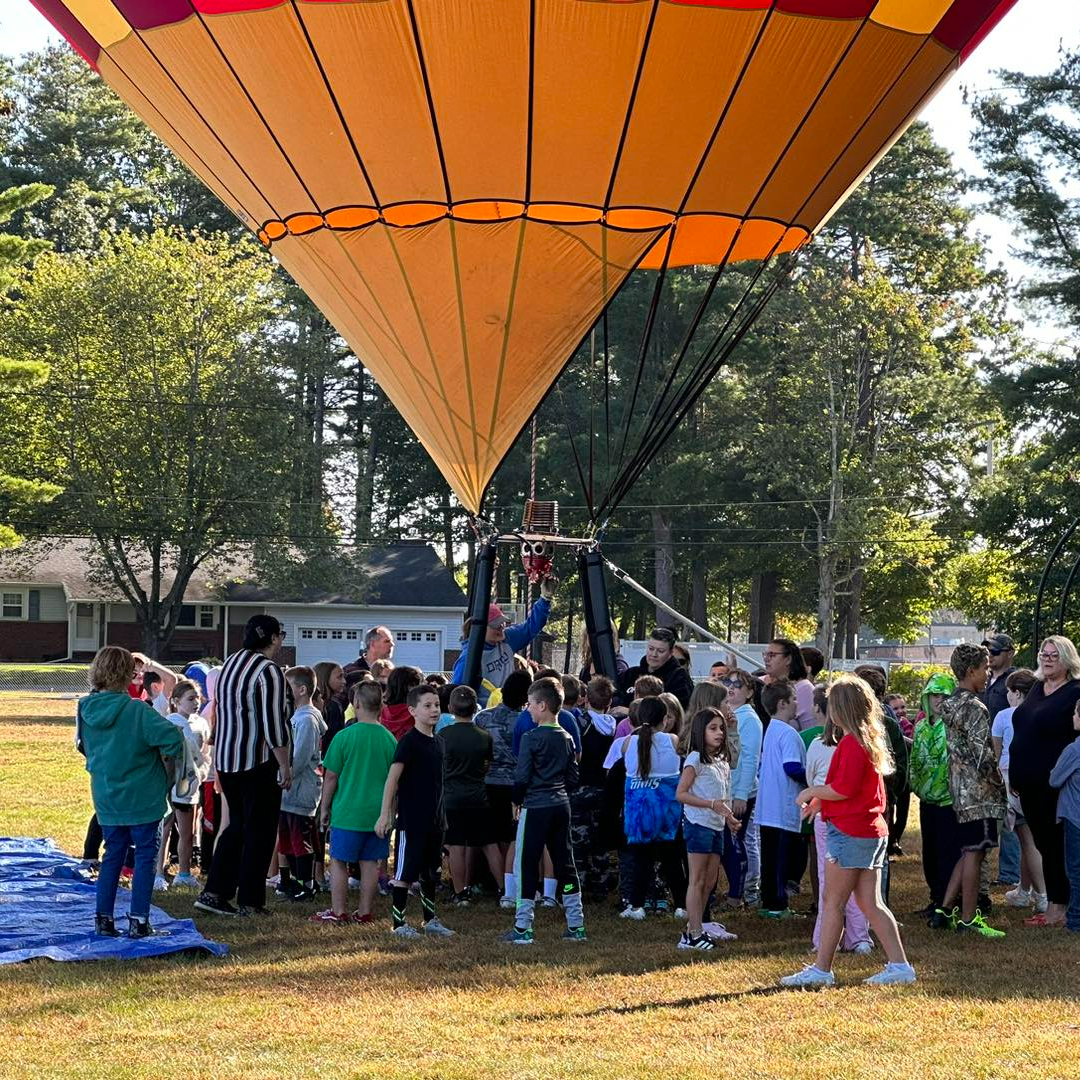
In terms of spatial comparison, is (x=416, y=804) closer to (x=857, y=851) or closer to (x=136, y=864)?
(x=136, y=864)

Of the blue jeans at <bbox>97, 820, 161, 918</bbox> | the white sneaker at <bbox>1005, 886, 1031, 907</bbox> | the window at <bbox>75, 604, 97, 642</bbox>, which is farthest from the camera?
the window at <bbox>75, 604, 97, 642</bbox>

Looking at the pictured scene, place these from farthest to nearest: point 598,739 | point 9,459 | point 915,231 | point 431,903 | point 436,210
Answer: point 915,231 → point 9,459 → point 436,210 → point 598,739 → point 431,903

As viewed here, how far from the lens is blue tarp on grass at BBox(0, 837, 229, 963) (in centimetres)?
717

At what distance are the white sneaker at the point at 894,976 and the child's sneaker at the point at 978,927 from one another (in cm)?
140

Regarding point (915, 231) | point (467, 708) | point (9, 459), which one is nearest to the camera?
point (467, 708)

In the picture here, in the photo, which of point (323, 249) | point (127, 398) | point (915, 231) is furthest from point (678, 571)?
point (323, 249)

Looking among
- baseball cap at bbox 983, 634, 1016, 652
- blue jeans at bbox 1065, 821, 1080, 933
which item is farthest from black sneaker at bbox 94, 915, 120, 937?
baseball cap at bbox 983, 634, 1016, 652

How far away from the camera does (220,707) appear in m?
8.20

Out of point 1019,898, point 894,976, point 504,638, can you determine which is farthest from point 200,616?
point 894,976

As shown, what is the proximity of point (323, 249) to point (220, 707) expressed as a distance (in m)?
3.58

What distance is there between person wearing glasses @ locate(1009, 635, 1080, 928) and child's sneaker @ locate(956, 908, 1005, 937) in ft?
1.55

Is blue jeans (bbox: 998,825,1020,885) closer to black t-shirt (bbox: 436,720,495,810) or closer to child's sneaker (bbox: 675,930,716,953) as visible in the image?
child's sneaker (bbox: 675,930,716,953)

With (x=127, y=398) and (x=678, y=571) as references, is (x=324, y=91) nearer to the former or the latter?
(x=127, y=398)

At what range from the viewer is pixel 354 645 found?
4403 centimetres
